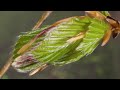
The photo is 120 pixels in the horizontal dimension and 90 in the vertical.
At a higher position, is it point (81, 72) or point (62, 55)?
point (62, 55)

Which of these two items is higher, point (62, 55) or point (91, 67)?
point (62, 55)

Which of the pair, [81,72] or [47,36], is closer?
[47,36]

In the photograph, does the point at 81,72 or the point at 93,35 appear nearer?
the point at 93,35

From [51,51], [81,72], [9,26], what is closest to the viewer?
[51,51]
